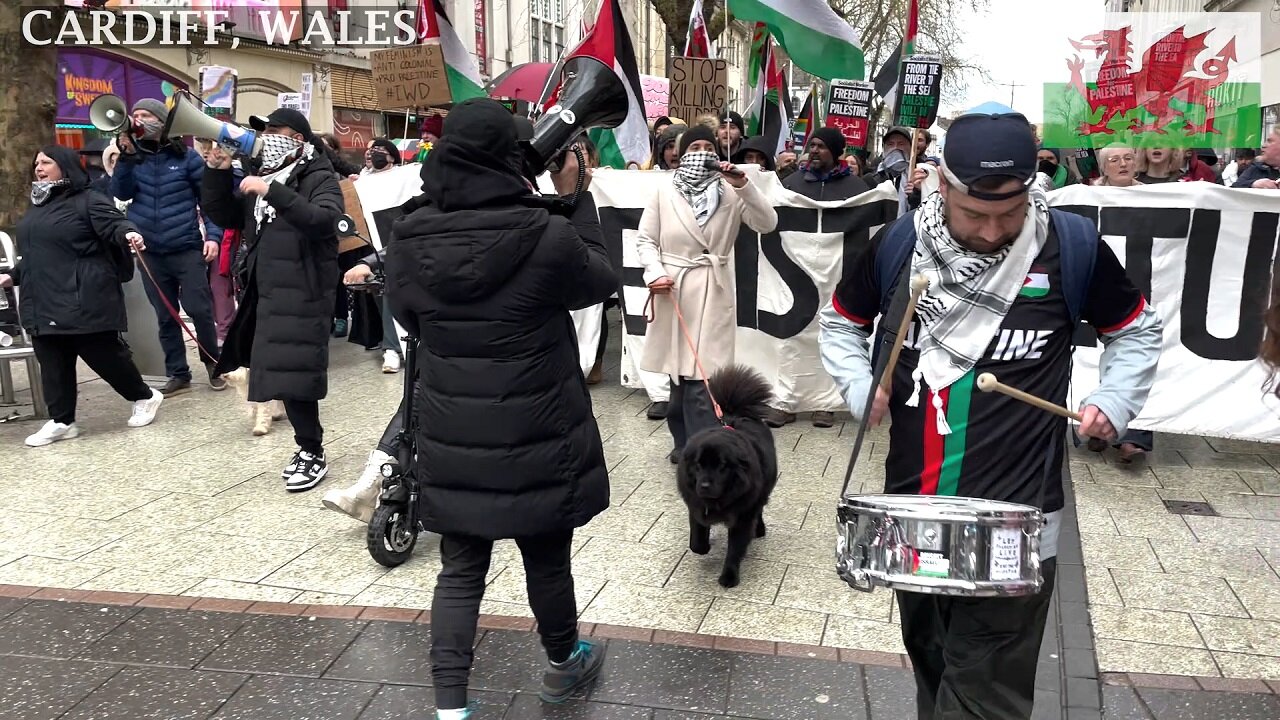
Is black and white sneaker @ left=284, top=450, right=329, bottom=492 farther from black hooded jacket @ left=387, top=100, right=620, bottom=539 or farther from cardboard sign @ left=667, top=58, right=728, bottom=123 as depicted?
cardboard sign @ left=667, top=58, right=728, bottom=123

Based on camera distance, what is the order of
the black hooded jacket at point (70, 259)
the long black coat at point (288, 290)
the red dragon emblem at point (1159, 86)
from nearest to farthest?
the long black coat at point (288, 290), the black hooded jacket at point (70, 259), the red dragon emblem at point (1159, 86)

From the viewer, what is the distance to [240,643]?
384 centimetres

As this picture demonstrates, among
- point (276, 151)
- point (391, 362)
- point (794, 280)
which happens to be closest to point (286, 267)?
point (276, 151)

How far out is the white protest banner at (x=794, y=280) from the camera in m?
7.24

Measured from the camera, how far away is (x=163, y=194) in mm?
8219

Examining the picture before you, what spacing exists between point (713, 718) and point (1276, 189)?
18.0ft

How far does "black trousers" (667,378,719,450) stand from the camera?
18.5 feet

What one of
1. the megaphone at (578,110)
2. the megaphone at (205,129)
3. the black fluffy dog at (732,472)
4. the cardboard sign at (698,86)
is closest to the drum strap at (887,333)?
the megaphone at (578,110)

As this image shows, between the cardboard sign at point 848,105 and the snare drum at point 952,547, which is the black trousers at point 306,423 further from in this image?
the cardboard sign at point 848,105

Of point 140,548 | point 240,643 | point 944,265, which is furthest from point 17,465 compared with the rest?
point 944,265

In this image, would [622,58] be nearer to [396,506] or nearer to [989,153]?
[396,506]

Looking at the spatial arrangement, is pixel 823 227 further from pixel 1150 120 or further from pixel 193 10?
pixel 193 10

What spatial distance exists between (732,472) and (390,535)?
5.25 ft
